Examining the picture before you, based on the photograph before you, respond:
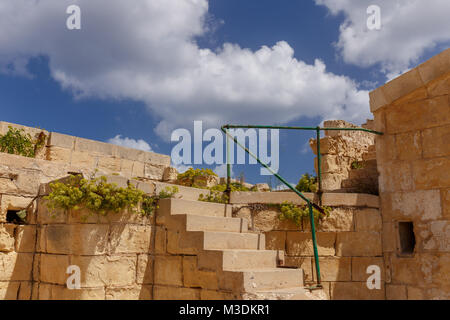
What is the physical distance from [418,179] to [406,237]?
3.04ft

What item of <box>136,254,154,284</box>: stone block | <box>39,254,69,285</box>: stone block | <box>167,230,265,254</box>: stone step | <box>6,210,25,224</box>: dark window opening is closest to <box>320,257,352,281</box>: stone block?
<box>167,230,265,254</box>: stone step

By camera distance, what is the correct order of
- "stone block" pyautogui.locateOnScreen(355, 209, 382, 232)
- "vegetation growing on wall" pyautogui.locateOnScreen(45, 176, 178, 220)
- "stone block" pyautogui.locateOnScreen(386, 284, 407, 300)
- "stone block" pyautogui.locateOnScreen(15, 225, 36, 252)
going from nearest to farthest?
1. "vegetation growing on wall" pyautogui.locateOnScreen(45, 176, 178, 220)
2. "stone block" pyautogui.locateOnScreen(15, 225, 36, 252)
3. "stone block" pyautogui.locateOnScreen(386, 284, 407, 300)
4. "stone block" pyautogui.locateOnScreen(355, 209, 382, 232)

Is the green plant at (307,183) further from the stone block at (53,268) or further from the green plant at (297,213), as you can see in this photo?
the stone block at (53,268)

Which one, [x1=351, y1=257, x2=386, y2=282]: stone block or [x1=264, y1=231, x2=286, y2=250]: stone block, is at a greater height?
[x1=264, y1=231, x2=286, y2=250]: stone block

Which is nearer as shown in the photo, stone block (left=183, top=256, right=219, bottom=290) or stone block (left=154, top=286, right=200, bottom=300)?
stone block (left=183, top=256, right=219, bottom=290)

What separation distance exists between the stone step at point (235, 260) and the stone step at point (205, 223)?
0.47 meters

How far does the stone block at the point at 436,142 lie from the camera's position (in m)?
6.15

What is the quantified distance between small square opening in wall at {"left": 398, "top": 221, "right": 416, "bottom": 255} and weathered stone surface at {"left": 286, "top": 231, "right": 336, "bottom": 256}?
40.5 inches

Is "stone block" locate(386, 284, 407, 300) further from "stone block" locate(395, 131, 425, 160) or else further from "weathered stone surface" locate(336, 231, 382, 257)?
"stone block" locate(395, 131, 425, 160)

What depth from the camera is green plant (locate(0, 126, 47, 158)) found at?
7.10 metres

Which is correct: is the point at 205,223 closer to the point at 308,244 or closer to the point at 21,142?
the point at 308,244

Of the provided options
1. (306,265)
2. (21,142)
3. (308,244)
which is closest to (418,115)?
(308,244)

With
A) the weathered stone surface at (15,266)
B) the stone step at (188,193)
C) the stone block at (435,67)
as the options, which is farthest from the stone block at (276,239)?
the weathered stone surface at (15,266)
